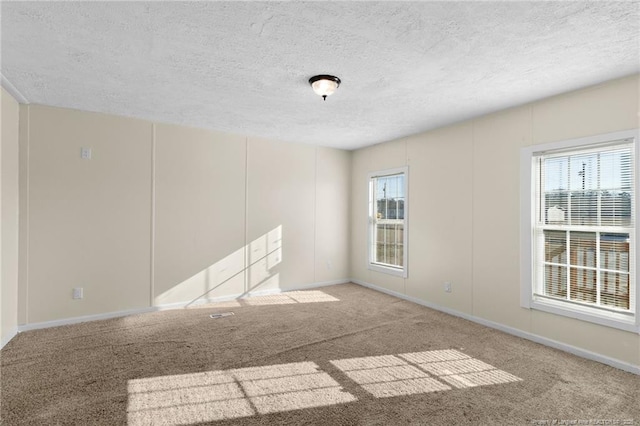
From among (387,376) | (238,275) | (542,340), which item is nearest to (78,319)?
(238,275)

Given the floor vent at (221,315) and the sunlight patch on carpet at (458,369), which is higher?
the floor vent at (221,315)

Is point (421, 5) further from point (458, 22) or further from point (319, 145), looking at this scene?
point (319, 145)

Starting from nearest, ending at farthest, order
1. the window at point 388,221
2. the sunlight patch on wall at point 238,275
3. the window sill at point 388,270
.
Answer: the sunlight patch on wall at point 238,275 → the window sill at point 388,270 → the window at point 388,221

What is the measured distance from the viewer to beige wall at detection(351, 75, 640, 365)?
3096mm

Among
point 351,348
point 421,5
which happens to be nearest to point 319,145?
point 351,348

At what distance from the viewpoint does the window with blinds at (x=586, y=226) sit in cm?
302

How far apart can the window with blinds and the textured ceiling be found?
74 centimetres

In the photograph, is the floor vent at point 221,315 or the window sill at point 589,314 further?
the floor vent at point 221,315

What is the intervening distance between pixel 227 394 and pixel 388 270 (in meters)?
3.68

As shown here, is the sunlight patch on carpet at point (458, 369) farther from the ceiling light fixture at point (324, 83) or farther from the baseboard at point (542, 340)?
the ceiling light fixture at point (324, 83)

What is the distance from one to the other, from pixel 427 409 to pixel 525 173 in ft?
8.89

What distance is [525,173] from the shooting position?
3.67 m

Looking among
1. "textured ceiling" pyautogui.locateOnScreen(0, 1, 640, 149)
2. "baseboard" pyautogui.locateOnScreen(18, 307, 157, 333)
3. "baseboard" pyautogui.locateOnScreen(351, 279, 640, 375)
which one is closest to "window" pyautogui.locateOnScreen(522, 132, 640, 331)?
"baseboard" pyautogui.locateOnScreen(351, 279, 640, 375)

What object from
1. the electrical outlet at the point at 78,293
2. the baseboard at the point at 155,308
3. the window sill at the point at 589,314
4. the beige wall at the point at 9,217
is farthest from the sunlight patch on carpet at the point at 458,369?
the beige wall at the point at 9,217
